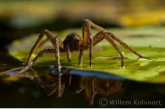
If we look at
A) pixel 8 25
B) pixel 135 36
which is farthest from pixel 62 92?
pixel 8 25

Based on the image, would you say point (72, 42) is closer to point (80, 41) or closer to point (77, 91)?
A: point (80, 41)

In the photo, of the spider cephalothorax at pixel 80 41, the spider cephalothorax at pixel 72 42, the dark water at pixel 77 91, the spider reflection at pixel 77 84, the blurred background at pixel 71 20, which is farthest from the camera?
the blurred background at pixel 71 20

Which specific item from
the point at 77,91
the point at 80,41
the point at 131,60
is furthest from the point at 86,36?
the point at 77,91

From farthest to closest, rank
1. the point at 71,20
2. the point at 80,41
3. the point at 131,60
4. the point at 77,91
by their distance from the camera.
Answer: the point at 71,20 → the point at 80,41 → the point at 131,60 → the point at 77,91

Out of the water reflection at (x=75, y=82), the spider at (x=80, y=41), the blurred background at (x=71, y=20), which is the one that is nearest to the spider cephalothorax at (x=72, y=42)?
the spider at (x=80, y=41)

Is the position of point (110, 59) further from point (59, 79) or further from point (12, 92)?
point (12, 92)

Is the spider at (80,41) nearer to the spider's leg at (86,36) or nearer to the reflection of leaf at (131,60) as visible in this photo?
the spider's leg at (86,36)
